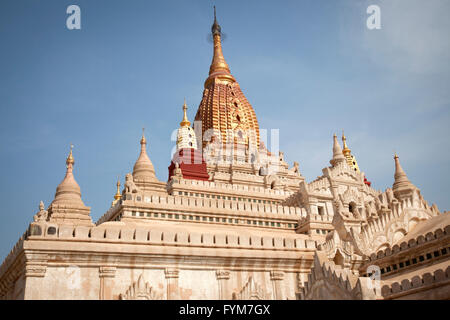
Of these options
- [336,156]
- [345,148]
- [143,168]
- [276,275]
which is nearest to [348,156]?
[345,148]

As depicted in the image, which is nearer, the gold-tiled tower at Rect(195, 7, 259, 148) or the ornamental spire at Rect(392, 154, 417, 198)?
the ornamental spire at Rect(392, 154, 417, 198)

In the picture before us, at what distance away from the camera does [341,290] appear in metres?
18.4

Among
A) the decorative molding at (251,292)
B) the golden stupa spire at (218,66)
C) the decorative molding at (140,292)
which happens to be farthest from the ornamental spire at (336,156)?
the decorative molding at (140,292)

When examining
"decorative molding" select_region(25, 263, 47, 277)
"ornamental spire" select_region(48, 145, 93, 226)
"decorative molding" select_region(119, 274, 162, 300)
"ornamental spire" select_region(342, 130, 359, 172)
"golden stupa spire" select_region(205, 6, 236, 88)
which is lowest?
"decorative molding" select_region(119, 274, 162, 300)

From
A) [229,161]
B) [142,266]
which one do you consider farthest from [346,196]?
[142,266]

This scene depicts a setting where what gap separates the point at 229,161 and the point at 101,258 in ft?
123

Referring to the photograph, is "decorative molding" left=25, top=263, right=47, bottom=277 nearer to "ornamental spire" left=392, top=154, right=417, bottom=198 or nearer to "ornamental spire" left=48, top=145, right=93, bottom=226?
"ornamental spire" left=48, top=145, right=93, bottom=226

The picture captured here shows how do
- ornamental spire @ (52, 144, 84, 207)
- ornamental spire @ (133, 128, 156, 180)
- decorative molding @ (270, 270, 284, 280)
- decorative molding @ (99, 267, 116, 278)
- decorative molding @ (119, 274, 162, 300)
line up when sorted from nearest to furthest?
decorative molding @ (119, 274, 162, 300), decorative molding @ (99, 267, 116, 278), decorative molding @ (270, 270, 284, 280), ornamental spire @ (52, 144, 84, 207), ornamental spire @ (133, 128, 156, 180)

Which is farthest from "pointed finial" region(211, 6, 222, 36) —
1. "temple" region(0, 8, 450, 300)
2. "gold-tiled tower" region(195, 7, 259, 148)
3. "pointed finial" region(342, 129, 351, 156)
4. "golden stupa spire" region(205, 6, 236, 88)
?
"temple" region(0, 8, 450, 300)

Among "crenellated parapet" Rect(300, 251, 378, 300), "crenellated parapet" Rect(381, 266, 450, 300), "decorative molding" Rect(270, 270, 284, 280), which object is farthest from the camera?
"decorative molding" Rect(270, 270, 284, 280)

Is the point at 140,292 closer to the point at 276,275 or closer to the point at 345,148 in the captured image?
the point at 276,275

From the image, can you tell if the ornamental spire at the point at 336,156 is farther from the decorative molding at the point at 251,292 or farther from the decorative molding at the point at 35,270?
the decorative molding at the point at 35,270

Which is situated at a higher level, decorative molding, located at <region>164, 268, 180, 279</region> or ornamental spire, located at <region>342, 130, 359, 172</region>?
ornamental spire, located at <region>342, 130, 359, 172</region>
